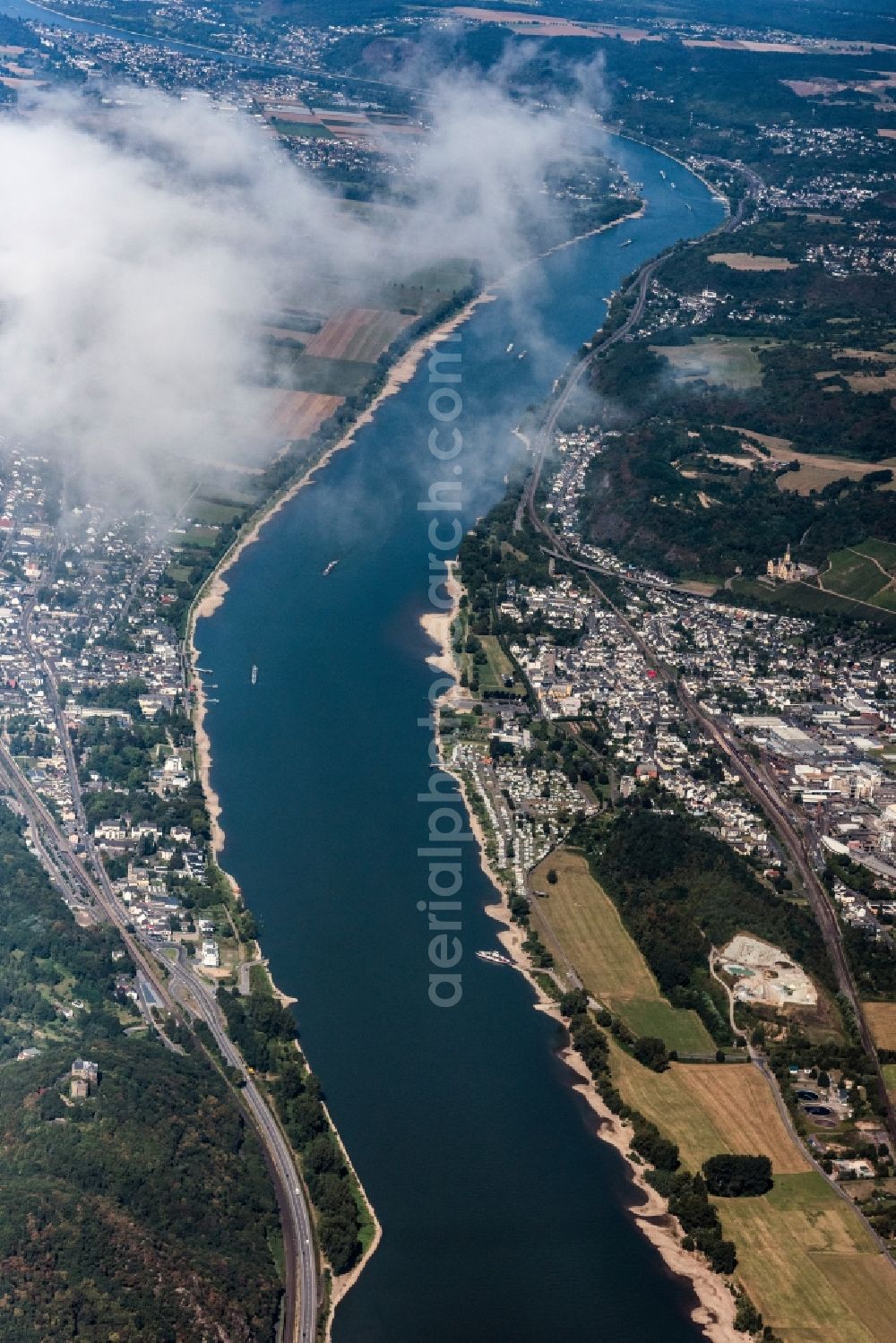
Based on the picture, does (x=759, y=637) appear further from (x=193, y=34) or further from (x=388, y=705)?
(x=193, y=34)

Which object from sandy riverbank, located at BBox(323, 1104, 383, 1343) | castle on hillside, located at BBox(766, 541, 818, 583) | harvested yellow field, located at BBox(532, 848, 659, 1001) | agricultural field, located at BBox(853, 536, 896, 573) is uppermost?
sandy riverbank, located at BBox(323, 1104, 383, 1343)

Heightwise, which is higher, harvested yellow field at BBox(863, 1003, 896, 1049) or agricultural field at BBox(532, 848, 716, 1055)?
harvested yellow field at BBox(863, 1003, 896, 1049)

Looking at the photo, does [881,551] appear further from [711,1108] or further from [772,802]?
[711,1108]

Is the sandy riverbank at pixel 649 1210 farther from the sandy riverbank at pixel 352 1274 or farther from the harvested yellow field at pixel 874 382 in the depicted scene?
the harvested yellow field at pixel 874 382

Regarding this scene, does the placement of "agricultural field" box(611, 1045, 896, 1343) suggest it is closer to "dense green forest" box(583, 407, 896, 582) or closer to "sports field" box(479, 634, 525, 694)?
"sports field" box(479, 634, 525, 694)

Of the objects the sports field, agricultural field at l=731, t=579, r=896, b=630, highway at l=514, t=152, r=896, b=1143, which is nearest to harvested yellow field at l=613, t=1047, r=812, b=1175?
highway at l=514, t=152, r=896, b=1143

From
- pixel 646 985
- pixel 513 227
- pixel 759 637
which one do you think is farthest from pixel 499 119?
pixel 646 985
